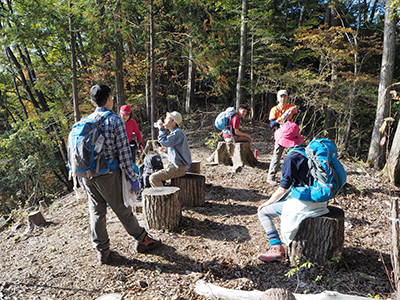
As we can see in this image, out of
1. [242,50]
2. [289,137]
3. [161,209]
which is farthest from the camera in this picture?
[242,50]

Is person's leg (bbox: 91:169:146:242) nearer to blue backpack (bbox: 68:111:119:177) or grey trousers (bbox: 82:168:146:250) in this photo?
grey trousers (bbox: 82:168:146:250)

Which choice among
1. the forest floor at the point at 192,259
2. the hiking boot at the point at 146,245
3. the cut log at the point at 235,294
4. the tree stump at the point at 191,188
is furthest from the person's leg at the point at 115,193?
the tree stump at the point at 191,188

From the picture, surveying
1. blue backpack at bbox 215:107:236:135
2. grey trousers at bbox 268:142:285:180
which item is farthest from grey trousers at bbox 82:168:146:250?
blue backpack at bbox 215:107:236:135

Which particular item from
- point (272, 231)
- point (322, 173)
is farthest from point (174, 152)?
point (322, 173)

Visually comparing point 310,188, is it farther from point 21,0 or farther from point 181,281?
point 21,0

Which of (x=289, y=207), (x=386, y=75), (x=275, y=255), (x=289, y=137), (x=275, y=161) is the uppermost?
(x=386, y=75)

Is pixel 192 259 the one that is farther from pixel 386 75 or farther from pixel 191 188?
pixel 386 75

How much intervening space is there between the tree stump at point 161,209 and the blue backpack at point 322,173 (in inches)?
75.9

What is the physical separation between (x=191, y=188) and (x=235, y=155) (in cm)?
258

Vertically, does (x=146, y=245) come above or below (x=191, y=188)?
below

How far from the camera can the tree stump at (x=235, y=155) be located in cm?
681

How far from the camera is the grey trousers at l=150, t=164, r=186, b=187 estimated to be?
4566 millimetres

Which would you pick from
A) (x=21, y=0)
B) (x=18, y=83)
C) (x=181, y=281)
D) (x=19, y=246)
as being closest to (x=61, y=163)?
(x=18, y=83)

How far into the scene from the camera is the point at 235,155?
6.97 metres
